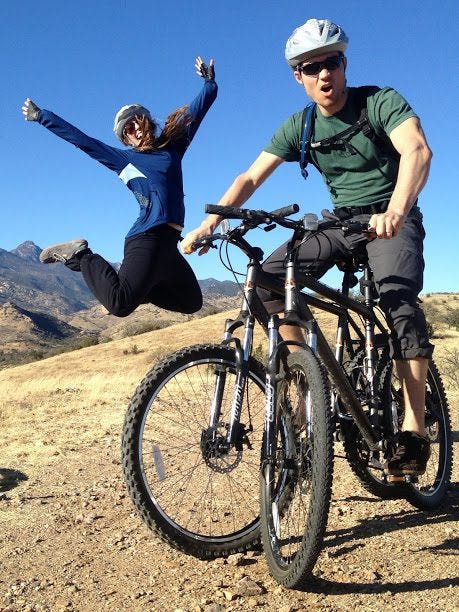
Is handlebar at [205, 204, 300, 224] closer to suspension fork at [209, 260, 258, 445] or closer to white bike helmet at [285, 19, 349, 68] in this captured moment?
suspension fork at [209, 260, 258, 445]

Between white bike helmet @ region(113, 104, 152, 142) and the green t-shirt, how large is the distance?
116cm

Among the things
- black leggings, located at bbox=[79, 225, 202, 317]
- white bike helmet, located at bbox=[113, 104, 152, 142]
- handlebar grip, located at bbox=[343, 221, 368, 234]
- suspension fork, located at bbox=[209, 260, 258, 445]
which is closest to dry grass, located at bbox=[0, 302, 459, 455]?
black leggings, located at bbox=[79, 225, 202, 317]

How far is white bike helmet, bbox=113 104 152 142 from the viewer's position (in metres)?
4.63

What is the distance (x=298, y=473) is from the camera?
3070mm

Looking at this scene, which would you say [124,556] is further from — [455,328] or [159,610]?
[455,328]

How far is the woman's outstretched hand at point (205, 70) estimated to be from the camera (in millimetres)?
5547

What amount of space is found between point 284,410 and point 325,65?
2.03m

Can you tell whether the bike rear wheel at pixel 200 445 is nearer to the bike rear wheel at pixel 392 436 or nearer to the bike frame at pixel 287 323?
the bike frame at pixel 287 323

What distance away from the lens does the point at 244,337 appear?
3.42 metres

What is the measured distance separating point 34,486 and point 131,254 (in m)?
2.29

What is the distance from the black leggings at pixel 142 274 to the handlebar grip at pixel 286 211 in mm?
1318

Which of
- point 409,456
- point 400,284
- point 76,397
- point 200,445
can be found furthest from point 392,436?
point 76,397

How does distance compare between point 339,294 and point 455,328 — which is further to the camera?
point 455,328

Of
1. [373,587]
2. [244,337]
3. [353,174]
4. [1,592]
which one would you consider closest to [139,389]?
[244,337]
